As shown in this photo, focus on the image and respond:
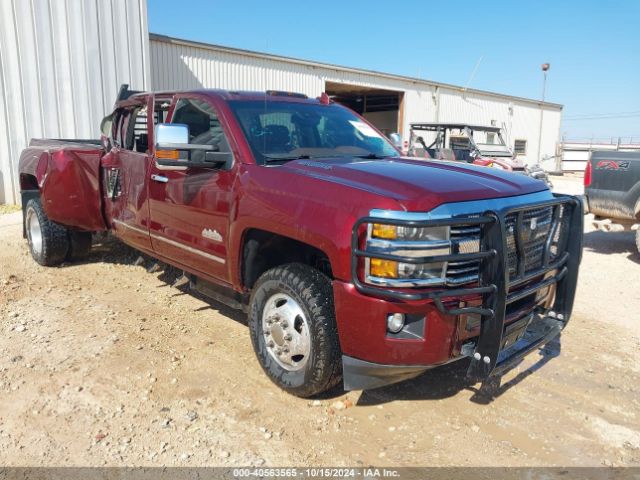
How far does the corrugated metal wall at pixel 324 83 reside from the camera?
13836 mm

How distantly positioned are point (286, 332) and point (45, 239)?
415cm

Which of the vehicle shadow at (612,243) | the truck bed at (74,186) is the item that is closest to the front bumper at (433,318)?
the truck bed at (74,186)

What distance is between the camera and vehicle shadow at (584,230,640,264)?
827 centimetres

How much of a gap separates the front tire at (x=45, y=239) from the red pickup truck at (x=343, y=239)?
5.72 ft

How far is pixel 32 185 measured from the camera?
6.80 meters

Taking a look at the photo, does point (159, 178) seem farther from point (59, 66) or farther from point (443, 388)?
point (59, 66)

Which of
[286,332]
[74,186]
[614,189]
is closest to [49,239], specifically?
[74,186]

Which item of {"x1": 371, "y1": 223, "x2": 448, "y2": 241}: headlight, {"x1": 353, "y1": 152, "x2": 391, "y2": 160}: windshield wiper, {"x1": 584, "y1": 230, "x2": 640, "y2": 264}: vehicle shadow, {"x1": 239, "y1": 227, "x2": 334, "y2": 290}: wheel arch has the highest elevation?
{"x1": 353, "y1": 152, "x2": 391, "y2": 160}: windshield wiper

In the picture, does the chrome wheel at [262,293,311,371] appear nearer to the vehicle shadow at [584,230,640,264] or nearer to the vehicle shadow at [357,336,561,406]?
the vehicle shadow at [357,336,561,406]

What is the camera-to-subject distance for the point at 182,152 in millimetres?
3828

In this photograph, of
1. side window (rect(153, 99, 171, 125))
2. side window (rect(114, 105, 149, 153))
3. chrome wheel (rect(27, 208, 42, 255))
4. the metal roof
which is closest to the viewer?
side window (rect(153, 99, 171, 125))

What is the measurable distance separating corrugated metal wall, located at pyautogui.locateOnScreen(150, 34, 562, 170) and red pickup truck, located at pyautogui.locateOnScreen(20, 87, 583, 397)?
31.9 ft

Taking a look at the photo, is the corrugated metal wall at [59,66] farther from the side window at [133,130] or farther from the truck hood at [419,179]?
the truck hood at [419,179]

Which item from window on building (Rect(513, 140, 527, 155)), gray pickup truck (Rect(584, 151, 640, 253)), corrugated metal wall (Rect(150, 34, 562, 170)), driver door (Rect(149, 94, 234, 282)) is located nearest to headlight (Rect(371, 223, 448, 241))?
driver door (Rect(149, 94, 234, 282))
